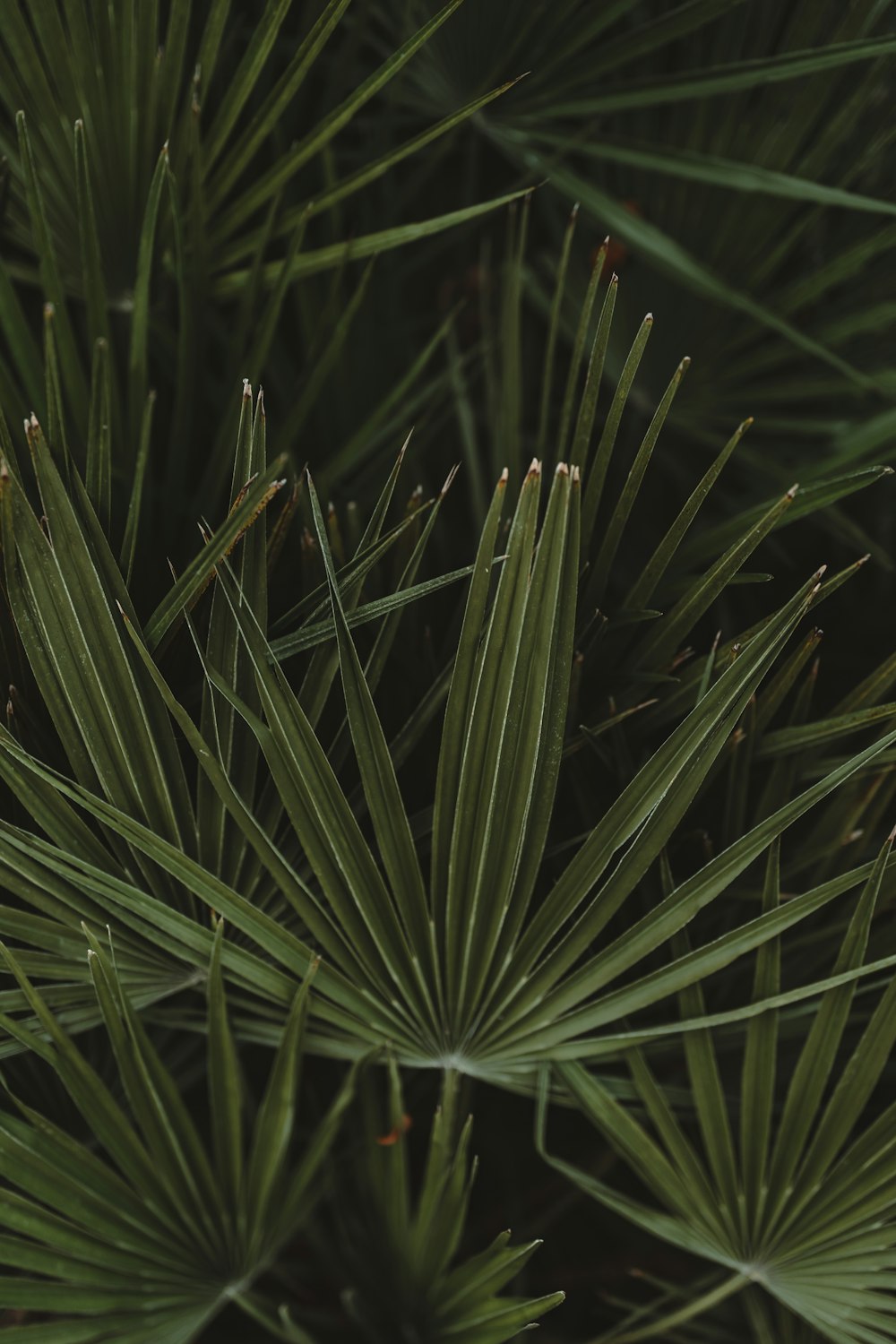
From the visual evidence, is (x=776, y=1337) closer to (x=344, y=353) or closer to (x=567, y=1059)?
(x=567, y=1059)

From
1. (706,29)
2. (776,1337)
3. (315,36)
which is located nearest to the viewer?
(315,36)

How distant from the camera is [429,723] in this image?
781mm

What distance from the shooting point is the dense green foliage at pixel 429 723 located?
62cm

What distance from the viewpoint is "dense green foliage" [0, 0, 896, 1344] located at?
618 millimetres

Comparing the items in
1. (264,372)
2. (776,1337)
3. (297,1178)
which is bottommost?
(776,1337)

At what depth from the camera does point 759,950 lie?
27.0 inches

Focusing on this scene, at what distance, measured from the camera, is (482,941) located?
0.65m

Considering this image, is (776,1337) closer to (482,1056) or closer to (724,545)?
(482,1056)

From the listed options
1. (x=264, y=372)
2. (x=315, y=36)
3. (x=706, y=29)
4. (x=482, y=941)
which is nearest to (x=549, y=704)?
(x=482, y=941)

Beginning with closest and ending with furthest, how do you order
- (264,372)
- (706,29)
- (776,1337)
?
(776,1337) → (706,29) → (264,372)

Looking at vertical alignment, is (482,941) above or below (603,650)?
below

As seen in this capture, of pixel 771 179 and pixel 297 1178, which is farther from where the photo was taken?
pixel 771 179

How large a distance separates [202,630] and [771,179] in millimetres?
579

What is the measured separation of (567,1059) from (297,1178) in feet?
0.60
